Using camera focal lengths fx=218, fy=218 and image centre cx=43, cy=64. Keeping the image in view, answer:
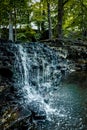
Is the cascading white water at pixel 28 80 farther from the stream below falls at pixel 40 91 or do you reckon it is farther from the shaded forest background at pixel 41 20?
the shaded forest background at pixel 41 20

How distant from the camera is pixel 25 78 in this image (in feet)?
44.6

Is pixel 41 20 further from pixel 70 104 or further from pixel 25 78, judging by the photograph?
pixel 70 104

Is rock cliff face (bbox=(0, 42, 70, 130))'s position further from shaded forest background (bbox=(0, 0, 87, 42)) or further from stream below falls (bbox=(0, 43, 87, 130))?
shaded forest background (bbox=(0, 0, 87, 42))

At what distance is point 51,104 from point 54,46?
6.93m

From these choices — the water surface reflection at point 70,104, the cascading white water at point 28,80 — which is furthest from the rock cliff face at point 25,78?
the water surface reflection at point 70,104

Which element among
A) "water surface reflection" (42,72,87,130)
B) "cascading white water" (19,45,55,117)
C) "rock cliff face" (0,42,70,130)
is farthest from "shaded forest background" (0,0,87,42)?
"water surface reflection" (42,72,87,130)

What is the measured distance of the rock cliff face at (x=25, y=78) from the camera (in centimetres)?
825

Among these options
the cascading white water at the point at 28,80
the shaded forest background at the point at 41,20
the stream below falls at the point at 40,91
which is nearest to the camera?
the stream below falls at the point at 40,91

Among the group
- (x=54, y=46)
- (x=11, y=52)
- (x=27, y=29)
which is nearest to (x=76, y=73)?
(x=54, y=46)

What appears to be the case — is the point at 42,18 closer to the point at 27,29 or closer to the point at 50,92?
the point at 27,29

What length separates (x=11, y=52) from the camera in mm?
12797

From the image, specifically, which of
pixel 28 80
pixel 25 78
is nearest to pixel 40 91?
pixel 28 80

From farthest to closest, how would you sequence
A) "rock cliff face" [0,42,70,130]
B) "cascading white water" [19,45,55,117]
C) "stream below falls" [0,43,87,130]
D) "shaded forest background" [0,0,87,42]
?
"shaded forest background" [0,0,87,42]
"cascading white water" [19,45,55,117]
"stream below falls" [0,43,87,130]
"rock cliff face" [0,42,70,130]

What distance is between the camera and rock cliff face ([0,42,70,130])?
825 centimetres
